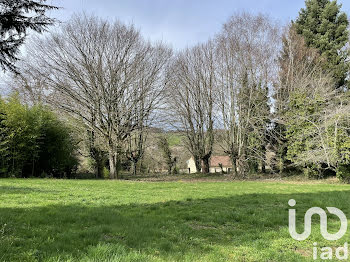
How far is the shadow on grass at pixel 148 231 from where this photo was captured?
3.13 meters

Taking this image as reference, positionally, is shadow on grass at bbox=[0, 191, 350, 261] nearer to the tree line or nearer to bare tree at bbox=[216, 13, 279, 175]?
the tree line

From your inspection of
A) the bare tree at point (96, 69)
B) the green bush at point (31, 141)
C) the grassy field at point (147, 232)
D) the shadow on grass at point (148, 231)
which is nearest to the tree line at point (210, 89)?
the bare tree at point (96, 69)

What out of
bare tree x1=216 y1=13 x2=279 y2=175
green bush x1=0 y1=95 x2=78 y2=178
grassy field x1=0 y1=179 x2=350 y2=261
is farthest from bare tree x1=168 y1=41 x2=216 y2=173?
grassy field x1=0 y1=179 x2=350 y2=261

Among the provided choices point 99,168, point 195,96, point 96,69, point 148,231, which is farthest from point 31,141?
point 195,96

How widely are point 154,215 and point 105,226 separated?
1.40 meters

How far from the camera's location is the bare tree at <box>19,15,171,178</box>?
50.8ft

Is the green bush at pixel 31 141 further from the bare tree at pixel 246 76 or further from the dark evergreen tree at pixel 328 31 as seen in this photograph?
the dark evergreen tree at pixel 328 31

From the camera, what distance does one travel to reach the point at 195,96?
2117 centimetres

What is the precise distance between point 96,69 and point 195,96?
881 centimetres

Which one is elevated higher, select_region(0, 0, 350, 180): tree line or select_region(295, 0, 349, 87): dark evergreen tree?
select_region(295, 0, 349, 87): dark evergreen tree

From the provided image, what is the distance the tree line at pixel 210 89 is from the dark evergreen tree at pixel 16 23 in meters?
10.1

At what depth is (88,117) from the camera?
16844 millimetres

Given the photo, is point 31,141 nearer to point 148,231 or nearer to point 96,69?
point 96,69

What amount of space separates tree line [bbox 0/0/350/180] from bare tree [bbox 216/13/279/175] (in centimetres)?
7
